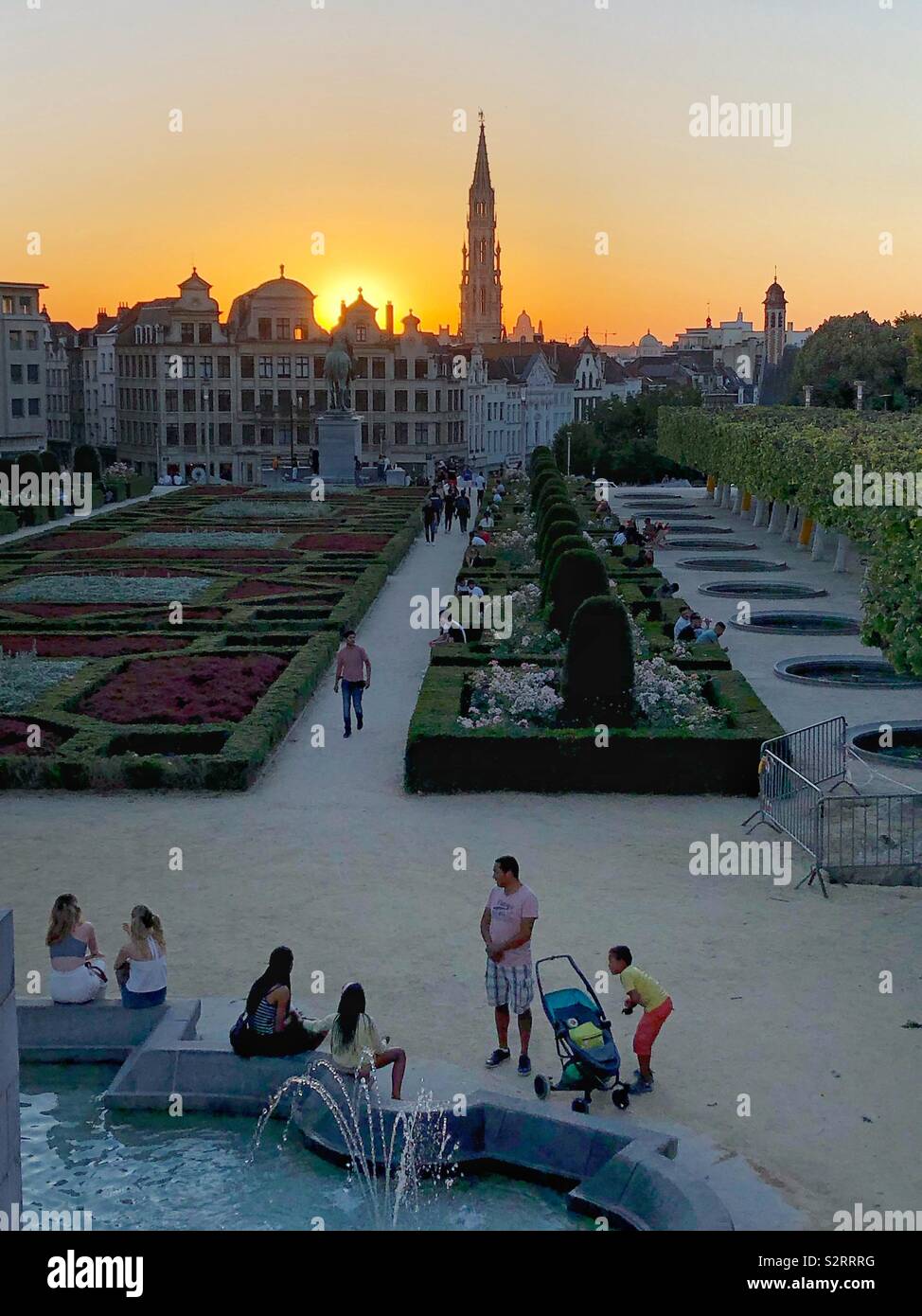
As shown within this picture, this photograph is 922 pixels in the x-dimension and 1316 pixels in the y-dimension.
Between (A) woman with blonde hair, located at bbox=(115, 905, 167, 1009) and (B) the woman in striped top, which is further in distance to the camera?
(A) woman with blonde hair, located at bbox=(115, 905, 167, 1009)

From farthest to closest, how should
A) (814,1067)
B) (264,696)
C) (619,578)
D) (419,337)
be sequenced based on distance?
(419,337) → (619,578) → (264,696) → (814,1067)

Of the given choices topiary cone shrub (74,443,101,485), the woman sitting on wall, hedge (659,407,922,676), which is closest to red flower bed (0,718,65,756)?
the woman sitting on wall

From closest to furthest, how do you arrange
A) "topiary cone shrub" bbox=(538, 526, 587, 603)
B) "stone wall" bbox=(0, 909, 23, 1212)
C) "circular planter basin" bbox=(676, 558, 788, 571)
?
"stone wall" bbox=(0, 909, 23, 1212)
"topiary cone shrub" bbox=(538, 526, 587, 603)
"circular planter basin" bbox=(676, 558, 788, 571)

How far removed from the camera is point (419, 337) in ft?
367

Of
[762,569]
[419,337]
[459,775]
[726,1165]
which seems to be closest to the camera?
[726,1165]

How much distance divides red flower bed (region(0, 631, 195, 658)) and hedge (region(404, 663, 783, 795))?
966 cm

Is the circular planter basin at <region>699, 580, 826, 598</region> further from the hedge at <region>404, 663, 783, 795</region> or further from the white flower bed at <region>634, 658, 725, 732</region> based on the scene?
the hedge at <region>404, 663, 783, 795</region>

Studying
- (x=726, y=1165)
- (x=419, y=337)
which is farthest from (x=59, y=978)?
(x=419, y=337)

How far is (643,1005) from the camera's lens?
1134 centimetres

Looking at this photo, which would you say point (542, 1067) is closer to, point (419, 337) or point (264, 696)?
point (264, 696)

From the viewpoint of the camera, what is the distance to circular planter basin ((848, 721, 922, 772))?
66.0 feet

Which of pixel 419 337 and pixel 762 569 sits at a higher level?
pixel 419 337

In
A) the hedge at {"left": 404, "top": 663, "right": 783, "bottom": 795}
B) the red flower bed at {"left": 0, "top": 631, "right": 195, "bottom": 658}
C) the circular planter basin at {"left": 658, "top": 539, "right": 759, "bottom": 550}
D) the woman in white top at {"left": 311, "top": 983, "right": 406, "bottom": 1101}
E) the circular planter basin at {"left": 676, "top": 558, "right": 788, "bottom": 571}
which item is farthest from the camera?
the circular planter basin at {"left": 658, "top": 539, "right": 759, "bottom": 550}

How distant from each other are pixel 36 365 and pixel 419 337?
27659 millimetres
